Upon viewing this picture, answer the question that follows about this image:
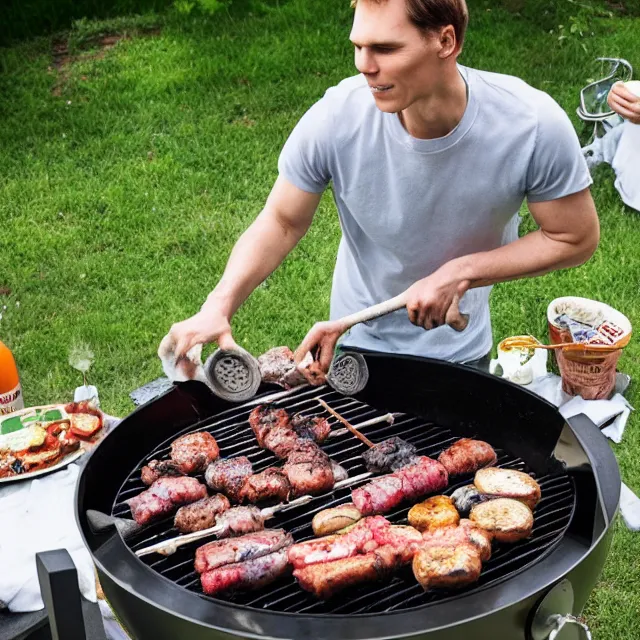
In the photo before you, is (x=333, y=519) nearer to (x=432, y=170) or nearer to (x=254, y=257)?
(x=254, y=257)

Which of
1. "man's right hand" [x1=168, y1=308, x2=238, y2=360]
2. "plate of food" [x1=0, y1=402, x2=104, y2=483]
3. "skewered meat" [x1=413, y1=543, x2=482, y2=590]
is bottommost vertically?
"plate of food" [x1=0, y1=402, x2=104, y2=483]

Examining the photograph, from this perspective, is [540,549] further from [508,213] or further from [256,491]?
[508,213]

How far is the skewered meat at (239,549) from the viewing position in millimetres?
2279

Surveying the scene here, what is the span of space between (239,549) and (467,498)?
0.67 m

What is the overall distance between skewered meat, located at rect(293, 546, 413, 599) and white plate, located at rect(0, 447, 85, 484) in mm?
1733

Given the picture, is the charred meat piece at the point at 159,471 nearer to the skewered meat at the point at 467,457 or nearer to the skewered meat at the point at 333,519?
the skewered meat at the point at 333,519

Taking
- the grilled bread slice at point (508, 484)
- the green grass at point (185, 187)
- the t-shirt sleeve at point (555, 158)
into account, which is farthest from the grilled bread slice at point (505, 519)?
the green grass at point (185, 187)

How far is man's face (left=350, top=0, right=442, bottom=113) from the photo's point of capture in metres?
2.35

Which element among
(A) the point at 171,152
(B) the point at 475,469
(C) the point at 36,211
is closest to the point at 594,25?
(A) the point at 171,152

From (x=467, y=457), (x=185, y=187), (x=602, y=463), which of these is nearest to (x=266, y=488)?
(x=467, y=457)

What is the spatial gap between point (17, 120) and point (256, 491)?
18.8 ft

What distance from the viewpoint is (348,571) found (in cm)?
223

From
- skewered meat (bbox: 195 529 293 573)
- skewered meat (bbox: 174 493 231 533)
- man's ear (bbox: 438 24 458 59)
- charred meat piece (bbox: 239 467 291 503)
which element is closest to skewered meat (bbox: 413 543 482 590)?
skewered meat (bbox: 195 529 293 573)

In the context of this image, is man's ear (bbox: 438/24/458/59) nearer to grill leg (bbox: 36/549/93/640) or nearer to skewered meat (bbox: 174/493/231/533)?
→ skewered meat (bbox: 174/493/231/533)
